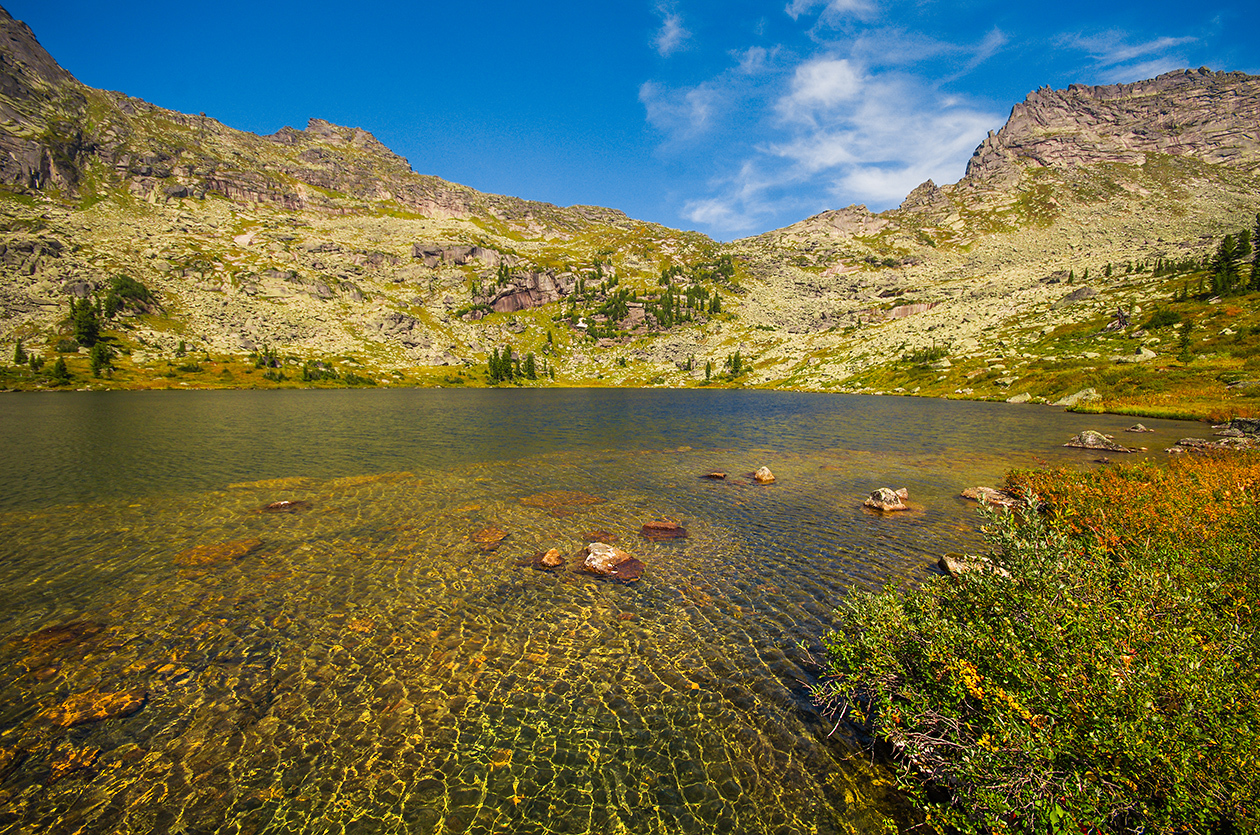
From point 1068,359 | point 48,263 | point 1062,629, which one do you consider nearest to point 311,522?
point 1062,629

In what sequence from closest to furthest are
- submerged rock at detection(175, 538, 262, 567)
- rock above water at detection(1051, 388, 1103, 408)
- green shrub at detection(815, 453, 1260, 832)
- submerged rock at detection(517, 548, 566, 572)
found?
1. green shrub at detection(815, 453, 1260, 832)
2. submerged rock at detection(517, 548, 566, 572)
3. submerged rock at detection(175, 538, 262, 567)
4. rock above water at detection(1051, 388, 1103, 408)

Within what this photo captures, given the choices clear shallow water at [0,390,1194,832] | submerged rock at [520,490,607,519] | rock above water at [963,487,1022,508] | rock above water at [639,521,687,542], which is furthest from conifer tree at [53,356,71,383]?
rock above water at [963,487,1022,508]

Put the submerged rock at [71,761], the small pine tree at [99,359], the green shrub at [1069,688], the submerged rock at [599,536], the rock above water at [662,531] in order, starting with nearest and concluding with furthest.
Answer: the green shrub at [1069,688], the submerged rock at [71,761], the submerged rock at [599,536], the rock above water at [662,531], the small pine tree at [99,359]

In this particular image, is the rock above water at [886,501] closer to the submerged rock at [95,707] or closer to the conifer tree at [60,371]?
the submerged rock at [95,707]

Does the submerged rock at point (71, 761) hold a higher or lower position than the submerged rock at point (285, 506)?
lower

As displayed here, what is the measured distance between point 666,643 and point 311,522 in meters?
21.3

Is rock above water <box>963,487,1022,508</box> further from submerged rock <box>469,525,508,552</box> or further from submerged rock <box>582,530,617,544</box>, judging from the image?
submerged rock <box>469,525,508,552</box>

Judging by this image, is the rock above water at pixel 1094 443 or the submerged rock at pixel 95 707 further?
the rock above water at pixel 1094 443

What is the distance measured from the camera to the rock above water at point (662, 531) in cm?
2343

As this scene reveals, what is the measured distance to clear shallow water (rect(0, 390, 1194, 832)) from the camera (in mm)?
9305

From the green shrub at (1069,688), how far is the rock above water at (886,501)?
48.9ft

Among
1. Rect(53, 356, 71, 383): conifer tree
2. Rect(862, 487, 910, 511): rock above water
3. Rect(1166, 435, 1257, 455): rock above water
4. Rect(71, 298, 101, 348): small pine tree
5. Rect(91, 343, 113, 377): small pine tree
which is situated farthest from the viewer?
Rect(71, 298, 101, 348): small pine tree

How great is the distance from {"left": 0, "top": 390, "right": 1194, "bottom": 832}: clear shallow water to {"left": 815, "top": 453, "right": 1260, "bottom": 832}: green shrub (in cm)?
232

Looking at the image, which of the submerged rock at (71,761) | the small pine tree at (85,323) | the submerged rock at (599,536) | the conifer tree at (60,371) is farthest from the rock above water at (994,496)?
the small pine tree at (85,323)
